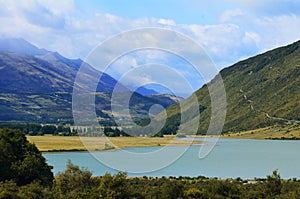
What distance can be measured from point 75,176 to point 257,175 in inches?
1616

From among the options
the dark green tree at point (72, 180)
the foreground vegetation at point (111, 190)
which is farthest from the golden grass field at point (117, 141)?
the foreground vegetation at point (111, 190)

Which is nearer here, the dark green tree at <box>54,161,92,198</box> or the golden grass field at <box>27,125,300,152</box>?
the dark green tree at <box>54,161,92,198</box>

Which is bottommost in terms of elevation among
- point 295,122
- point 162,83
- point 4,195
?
point 4,195

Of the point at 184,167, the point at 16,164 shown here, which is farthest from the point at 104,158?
the point at 16,164

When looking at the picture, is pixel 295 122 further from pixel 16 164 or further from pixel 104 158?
pixel 16 164

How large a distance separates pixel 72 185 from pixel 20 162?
6.46m

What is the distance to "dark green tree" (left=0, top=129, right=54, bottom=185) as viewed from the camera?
149 ft

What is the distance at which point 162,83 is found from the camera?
139ft

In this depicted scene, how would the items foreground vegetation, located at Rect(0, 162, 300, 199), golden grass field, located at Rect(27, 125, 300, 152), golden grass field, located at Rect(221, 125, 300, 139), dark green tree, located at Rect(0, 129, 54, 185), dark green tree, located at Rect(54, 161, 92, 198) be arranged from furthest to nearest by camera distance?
1. golden grass field, located at Rect(221, 125, 300, 139)
2. golden grass field, located at Rect(27, 125, 300, 152)
3. dark green tree, located at Rect(0, 129, 54, 185)
4. dark green tree, located at Rect(54, 161, 92, 198)
5. foreground vegetation, located at Rect(0, 162, 300, 199)

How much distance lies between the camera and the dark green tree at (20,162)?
149 ft

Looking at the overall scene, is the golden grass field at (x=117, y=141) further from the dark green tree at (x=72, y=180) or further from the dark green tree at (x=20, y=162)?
the dark green tree at (x=72, y=180)

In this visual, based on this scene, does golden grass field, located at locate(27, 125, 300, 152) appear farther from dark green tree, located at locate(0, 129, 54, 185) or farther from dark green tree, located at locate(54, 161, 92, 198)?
dark green tree, located at locate(54, 161, 92, 198)

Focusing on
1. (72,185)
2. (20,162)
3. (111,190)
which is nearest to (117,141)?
(20,162)

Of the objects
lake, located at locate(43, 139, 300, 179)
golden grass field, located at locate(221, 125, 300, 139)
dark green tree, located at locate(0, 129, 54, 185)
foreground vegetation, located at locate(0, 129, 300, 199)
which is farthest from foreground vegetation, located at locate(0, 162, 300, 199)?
golden grass field, located at locate(221, 125, 300, 139)
